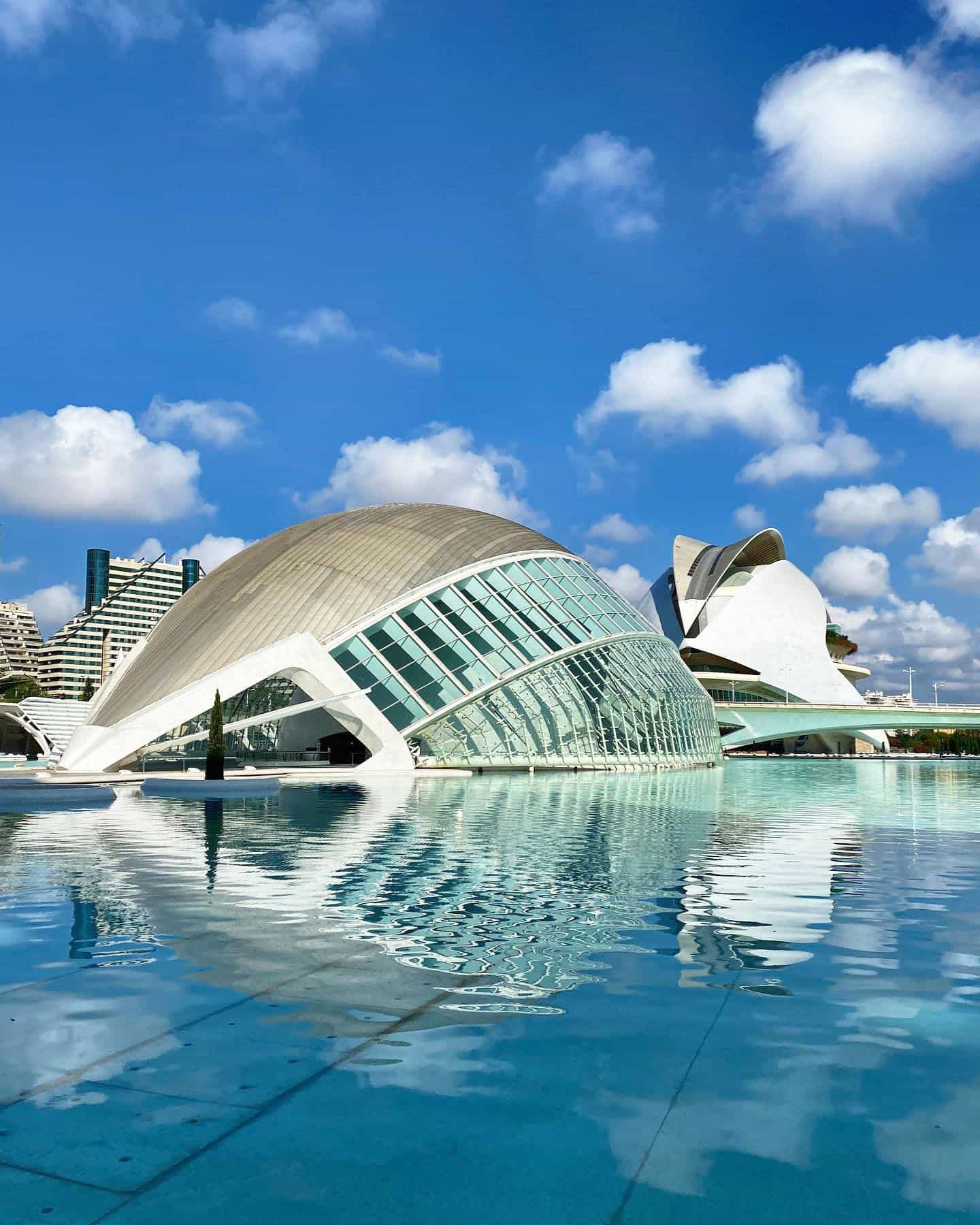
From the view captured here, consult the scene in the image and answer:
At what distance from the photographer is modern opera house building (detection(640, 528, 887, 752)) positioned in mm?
86625

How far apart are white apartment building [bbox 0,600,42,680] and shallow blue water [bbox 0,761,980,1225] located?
18062 centimetres

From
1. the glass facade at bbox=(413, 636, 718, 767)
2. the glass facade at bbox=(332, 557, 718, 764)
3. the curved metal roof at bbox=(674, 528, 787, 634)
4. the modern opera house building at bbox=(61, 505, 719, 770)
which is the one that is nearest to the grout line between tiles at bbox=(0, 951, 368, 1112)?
the modern opera house building at bbox=(61, 505, 719, 770)

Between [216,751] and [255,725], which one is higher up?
[255,725]

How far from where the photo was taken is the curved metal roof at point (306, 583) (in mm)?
32312

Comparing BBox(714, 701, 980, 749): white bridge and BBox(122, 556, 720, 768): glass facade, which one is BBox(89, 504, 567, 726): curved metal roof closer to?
BBox(122, 556, 720, 768): glass facade

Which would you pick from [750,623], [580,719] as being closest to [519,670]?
[580,719]

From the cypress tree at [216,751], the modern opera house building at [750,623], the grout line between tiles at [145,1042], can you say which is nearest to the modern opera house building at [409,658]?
the cypress tree at [216,751]

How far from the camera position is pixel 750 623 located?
87.6 meters

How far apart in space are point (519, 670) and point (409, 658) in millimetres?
3579

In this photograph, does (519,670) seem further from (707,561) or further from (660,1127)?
(707,561)

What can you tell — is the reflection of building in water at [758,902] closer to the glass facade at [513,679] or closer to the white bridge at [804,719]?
the glass facade at [513,679]

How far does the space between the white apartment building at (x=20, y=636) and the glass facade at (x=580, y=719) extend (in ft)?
512

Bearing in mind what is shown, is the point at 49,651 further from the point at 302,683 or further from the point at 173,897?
the point at 173,897

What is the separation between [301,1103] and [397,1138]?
0.48 meters
